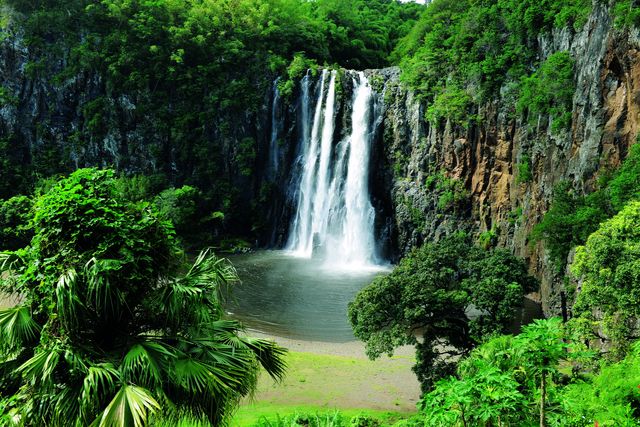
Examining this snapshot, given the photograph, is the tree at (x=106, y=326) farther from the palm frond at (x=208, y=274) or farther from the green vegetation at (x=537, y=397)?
the green vegetation at (x=537, y=397)

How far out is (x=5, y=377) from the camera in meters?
5.38

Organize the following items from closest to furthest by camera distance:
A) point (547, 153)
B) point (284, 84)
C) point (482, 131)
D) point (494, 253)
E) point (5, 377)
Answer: point (5, 377), point (494, 253), point (547, 153), point (482, 131), point (284, 84)

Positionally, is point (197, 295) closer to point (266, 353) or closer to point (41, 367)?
point (266, 353)

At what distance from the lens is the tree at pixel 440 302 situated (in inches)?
482

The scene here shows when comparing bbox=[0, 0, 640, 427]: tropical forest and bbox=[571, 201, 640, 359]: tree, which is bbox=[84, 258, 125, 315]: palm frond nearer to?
bbox=[0, 0, 640, 427]: tropical forest

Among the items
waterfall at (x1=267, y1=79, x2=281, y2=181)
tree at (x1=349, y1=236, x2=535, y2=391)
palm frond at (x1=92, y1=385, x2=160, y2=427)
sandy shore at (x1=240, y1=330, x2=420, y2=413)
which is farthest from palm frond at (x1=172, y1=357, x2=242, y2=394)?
waterfall at (x1=267, y1=79, x2=281, y2=181)

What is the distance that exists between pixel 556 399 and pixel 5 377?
6.01m

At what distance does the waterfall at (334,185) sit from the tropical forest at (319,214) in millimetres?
174

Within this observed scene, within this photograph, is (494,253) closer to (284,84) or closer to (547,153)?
(547,153)

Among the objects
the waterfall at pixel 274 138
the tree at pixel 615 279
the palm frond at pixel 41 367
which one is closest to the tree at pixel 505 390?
the palm frond at pixel 41 367

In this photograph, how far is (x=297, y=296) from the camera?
995 inches

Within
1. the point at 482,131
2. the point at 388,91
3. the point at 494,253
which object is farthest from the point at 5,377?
the point at 388,91

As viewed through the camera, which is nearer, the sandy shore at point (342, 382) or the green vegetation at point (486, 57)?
the sandy shore at point (342, 382)

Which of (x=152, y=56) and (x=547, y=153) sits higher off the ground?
(x=152, y=56)
